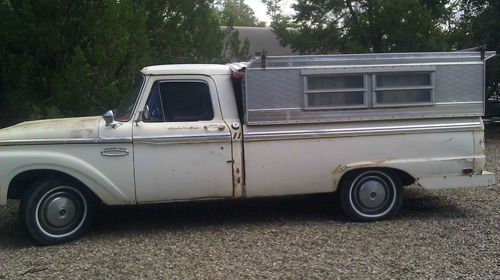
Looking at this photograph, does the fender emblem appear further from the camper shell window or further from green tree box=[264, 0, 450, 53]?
green tree box=[264, 0, 450, 53]

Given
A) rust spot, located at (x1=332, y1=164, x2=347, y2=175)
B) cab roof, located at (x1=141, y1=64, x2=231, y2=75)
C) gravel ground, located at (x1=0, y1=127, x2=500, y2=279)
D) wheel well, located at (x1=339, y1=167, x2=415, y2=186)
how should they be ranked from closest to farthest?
gravel ground, located at (x1=0, y1=127, x2=500, y2=279) < cab roof, located at (x1=141, y1=64, x2=231, y2=75) < rust spot, located at (x1=332, y1=164, x2=347, y2=175) < wheel well, located at (x1=339, y1=167, x2=415, y2=186)

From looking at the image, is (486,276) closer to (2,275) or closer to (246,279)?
(246,279)

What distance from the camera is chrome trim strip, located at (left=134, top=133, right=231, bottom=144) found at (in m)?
6.18

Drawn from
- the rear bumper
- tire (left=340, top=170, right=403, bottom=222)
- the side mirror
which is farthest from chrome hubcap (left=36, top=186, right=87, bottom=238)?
the rear bumper

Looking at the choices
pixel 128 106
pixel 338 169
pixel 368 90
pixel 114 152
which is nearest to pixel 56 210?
pixel 114 152

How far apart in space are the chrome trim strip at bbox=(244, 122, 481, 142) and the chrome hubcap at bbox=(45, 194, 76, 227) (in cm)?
201

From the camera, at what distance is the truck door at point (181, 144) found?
621cm

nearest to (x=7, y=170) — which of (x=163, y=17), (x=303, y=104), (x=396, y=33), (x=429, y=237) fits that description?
(x=303, y=104)

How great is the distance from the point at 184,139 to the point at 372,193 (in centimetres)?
228

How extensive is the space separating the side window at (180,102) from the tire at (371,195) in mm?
1811

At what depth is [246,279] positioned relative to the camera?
5.01 m

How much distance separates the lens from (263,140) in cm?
640

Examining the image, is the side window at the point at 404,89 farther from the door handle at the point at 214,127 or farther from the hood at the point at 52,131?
the hood at the point at 52,131

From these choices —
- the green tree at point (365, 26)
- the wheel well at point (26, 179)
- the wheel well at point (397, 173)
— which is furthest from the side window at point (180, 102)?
the green tree at point (365, 26)
